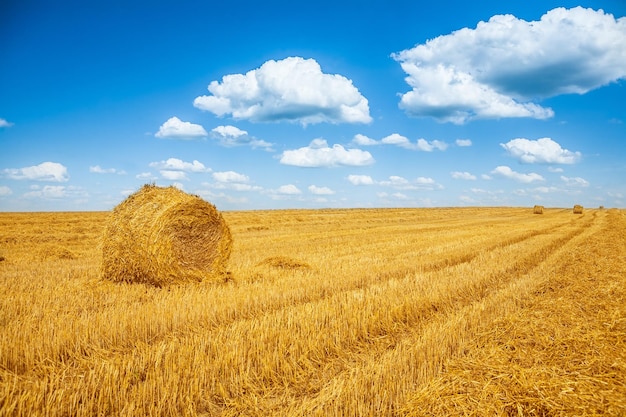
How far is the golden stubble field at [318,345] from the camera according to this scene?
3.59m

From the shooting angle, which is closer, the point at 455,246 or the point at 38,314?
the point at 38,314

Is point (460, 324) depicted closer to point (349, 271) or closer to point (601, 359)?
point (601, 359)

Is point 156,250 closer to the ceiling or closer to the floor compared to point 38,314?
closer to the ceiling

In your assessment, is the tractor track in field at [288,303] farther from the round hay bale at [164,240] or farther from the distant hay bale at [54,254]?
the distant hay bale at [54,254]

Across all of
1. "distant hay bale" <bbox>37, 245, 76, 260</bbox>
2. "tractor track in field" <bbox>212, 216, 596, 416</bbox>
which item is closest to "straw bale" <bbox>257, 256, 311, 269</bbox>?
"tractor track in field" <bbox>212, 216, 596, 416</bbox>

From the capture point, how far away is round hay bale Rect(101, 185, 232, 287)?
877 centimetres

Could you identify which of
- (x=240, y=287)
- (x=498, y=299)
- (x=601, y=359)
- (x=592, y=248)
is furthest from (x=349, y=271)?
(x=592, y=248)

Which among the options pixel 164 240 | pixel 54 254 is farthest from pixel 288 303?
pixel 54 254

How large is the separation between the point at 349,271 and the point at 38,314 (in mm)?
6217

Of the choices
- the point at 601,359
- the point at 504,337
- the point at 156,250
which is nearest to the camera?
the point at 601,359

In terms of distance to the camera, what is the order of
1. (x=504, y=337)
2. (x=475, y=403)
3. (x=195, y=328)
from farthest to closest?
(x=195, y=328) < (x=504, y=337) < (x=475, y=403)

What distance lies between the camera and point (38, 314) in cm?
600

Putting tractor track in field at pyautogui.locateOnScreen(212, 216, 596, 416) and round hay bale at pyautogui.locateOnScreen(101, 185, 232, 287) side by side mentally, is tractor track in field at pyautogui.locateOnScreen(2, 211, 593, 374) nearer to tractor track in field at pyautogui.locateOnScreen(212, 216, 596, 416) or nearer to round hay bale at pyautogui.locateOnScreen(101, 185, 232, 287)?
tractor track in field at pyautogui.locateOnScreen(212, 216, 596, 416)

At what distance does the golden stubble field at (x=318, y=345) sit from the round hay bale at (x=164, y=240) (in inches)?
15.6
